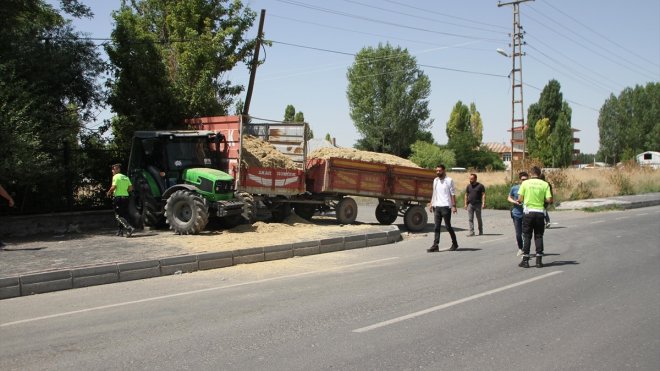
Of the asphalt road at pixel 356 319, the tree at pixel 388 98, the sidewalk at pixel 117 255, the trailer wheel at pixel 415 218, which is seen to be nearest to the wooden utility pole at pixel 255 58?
the trailer wheel at pixel 415 218

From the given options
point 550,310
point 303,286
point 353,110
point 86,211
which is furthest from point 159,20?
point 353,110

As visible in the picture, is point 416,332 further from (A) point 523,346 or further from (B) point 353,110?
(B) point 353,110

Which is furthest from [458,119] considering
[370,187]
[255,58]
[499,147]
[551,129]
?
[370,187]

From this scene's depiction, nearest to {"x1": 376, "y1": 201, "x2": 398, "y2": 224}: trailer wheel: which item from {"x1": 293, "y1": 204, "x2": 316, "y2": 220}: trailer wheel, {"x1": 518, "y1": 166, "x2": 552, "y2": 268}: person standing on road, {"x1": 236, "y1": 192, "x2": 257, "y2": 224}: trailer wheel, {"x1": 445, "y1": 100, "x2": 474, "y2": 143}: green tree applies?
{"x1": 293, "y1": 204, "x2": 316, "y2": 220}: trailer wheel

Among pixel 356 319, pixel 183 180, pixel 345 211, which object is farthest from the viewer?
pixel 345 211

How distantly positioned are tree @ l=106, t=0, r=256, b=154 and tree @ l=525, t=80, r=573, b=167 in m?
61.5

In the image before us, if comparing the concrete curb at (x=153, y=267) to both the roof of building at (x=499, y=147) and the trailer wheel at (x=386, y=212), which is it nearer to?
the trailer wheel at (x=386, y=212)

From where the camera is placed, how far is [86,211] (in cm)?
1548

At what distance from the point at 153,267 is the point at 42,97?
7.13 m

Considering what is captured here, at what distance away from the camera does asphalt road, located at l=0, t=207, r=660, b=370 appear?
5.31 meters

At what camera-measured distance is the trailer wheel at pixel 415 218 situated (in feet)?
57.4

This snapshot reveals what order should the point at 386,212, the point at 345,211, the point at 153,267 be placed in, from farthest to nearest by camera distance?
the point at 386,212, the point at 345,211, the point at 153,267

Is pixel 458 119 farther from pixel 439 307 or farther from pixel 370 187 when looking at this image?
pixel 439 307

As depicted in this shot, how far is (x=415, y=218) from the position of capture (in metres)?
17.6
